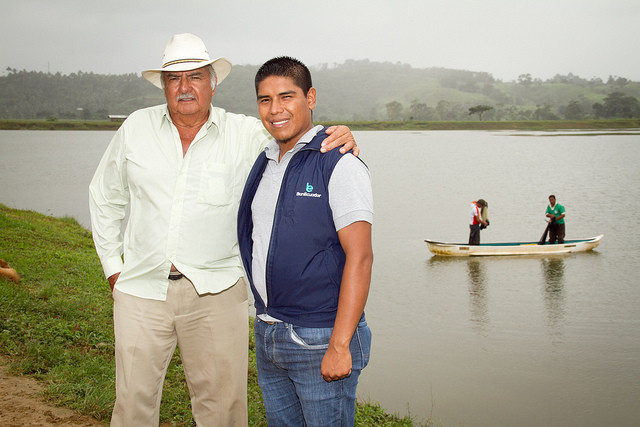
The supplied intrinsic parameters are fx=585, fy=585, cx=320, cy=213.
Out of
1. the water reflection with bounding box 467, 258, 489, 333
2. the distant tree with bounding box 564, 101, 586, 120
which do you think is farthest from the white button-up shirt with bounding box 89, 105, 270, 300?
the distant tree with bounding box 564, 101, 586, 120

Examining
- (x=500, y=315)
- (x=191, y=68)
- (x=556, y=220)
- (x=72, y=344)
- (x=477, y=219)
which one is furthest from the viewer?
(x=556, y=220)

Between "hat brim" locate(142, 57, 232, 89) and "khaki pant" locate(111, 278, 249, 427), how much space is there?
126cm

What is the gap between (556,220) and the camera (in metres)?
22.7

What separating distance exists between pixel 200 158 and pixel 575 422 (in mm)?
8939

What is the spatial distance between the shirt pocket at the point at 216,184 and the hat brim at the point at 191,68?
598 millimetres

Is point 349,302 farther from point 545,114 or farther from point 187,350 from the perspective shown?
point 545,114

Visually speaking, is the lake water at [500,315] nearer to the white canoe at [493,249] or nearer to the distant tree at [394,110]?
the white canoe at [493,249]

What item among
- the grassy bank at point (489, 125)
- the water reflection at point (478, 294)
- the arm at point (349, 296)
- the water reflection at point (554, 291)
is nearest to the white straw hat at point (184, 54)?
the arm at point (349, 296)

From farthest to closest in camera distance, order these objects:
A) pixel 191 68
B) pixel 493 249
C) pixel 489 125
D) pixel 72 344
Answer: pixel 489 125
pixel 493 249
pixel 72 344
pixel 191 68

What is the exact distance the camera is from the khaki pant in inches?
130

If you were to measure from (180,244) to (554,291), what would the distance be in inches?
719

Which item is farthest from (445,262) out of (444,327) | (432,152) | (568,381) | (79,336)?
(432,152)

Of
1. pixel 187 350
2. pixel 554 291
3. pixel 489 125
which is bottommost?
pixel 554 291

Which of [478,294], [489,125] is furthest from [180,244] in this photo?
[489,125]
